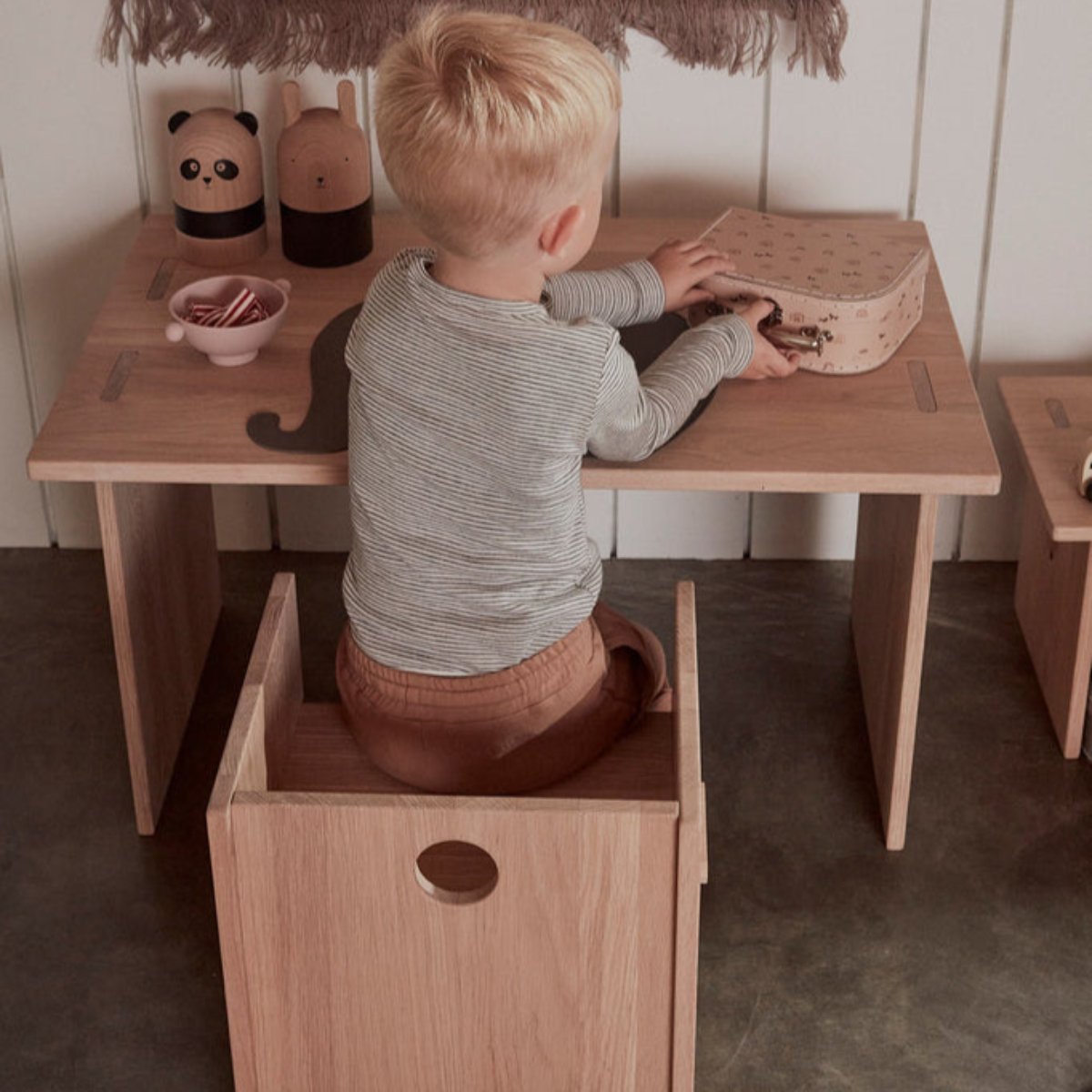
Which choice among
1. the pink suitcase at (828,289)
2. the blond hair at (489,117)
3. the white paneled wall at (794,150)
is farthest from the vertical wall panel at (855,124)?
the blond hair at (489,117)

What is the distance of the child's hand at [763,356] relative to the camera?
1.85 m

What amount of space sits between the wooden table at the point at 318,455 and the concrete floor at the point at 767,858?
0.25 feet

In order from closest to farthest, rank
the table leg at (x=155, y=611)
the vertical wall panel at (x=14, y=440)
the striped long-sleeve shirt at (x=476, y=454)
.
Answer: the striped long-sleeve shirt at (x=476, y=454) < the table leg at (x=155, y=611) < the vertical wall panel at (x=14, y=440)

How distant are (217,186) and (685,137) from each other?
22.7 inches

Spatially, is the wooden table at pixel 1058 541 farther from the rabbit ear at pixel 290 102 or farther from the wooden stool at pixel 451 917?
the rabbit ear at pixel 290 102

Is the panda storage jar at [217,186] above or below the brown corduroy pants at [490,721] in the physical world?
above

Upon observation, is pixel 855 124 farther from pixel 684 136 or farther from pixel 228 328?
pixel 228 328

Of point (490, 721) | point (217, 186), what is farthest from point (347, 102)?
point (490, 721)

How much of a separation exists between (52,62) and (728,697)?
3.70 feet

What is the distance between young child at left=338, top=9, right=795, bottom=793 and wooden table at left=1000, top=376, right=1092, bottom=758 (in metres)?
0.47

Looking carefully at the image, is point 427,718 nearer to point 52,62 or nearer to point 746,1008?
point 746,1008

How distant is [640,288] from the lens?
6.23 feet

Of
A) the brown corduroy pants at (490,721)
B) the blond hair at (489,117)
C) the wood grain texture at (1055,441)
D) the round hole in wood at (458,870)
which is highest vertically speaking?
the blond hair at (489,117)

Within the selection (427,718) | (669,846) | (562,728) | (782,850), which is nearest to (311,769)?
(427,718)
